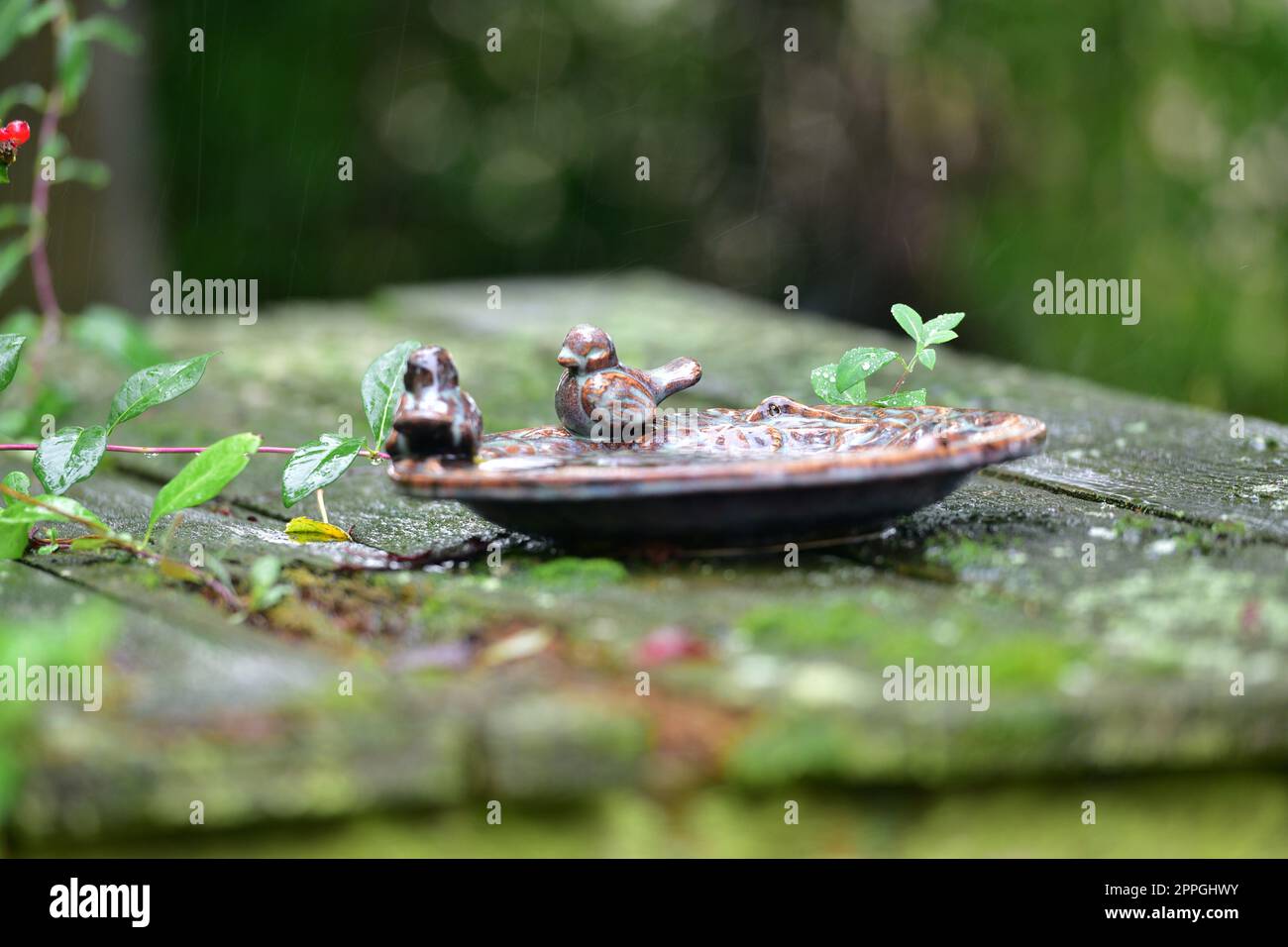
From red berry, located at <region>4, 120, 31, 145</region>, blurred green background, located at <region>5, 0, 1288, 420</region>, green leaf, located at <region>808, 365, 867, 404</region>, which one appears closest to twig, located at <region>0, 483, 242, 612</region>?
red berry, located at <region>4, 120, 31, 145</region>

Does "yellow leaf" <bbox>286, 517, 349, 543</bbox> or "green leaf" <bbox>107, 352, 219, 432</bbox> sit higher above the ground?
"green leaf" <bbox>107, 352, 219, 432</bbox>

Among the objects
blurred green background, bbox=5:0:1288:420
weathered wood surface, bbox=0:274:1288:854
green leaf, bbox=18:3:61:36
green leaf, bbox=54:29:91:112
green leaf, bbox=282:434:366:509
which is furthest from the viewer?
blurred green background, bbox=5:0:1288:420

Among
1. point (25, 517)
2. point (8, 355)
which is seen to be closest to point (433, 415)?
point (25, 517)

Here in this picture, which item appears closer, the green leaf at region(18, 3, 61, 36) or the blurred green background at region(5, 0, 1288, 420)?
the green leaf at region(18, 3, 61, 36)

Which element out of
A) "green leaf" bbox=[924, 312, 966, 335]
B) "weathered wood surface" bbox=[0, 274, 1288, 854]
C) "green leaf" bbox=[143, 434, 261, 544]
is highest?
"green leaf" bbox=[924, 312, 966, 335]

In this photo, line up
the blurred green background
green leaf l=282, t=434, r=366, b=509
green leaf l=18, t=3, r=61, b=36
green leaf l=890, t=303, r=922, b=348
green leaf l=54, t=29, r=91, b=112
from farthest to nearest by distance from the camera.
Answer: the blurred green background, green leaf l=54, t=29, r=91, b=112, green leaf l=18, t=3, r=61, b=36, green leaf l=890, t=303, r=922, b=348, green leaf l=282, t=434, r=366, b=509

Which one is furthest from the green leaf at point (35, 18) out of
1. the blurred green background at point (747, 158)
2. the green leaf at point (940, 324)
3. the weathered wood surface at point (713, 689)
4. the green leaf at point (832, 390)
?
the blurred green background at point (747, 158)

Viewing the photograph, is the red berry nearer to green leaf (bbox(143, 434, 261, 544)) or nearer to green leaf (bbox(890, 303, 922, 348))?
green leaf (bbox(143, 434, 261, 544))

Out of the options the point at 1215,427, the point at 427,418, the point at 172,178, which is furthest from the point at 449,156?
the point at 427,418
